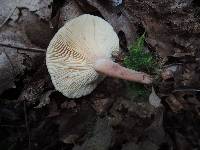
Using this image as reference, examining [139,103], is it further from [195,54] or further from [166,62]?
[195,54]

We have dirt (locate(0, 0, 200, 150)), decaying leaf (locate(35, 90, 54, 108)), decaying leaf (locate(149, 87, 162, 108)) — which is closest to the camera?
dirt (locate(0, 0, 200, 150))

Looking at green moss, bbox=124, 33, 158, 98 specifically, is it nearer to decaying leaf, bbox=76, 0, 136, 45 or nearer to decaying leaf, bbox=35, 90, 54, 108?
decaying leaf, bbox=76, 0, 136, 45

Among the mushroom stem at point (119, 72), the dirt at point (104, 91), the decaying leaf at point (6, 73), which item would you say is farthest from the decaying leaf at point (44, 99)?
the mushroom stem at point (119, 72)

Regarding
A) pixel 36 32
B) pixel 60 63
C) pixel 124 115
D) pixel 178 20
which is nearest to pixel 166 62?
pixel 178 20

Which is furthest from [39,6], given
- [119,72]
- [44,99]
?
[119,72]

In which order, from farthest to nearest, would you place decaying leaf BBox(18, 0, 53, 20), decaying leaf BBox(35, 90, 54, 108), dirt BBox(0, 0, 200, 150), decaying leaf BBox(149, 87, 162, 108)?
decaying leaf BBox(18, 0, 53, 20)
decaying leaf BBox(35, 90, 54, 108)
decaying leaf BBox(149, 87, 162, 108)
dirt BBox(0, 0, 200, 150)

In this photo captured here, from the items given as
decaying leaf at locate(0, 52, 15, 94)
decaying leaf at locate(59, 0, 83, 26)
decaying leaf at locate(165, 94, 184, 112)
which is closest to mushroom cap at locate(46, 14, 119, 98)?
decaying leaf at locate(59, 0, 83, 26)
